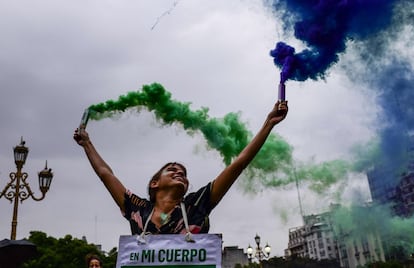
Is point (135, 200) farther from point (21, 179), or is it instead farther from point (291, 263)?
point (291, 263)

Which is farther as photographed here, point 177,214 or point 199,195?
point 199,195

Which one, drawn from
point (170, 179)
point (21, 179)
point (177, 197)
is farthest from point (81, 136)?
point (21, 179)

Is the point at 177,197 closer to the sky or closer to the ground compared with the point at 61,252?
closer to the ground

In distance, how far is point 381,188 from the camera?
13133 mm

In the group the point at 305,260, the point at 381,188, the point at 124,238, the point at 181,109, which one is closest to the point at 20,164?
the point at 181,109

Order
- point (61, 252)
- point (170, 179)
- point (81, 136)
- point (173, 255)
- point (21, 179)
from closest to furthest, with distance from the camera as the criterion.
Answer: point (173, 255) → point (170, 179) → point (81, 136) → point (21, 179) → point (61, 252)

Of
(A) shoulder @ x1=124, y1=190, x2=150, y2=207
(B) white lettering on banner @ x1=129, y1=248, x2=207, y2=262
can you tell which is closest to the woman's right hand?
(A) shoulder @ x1=124, y1=190, x2=150, y2=207

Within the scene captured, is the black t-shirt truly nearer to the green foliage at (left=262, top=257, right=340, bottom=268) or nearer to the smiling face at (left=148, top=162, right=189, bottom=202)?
the smiling face at (left=148, top=162, right=189, bottom=202)

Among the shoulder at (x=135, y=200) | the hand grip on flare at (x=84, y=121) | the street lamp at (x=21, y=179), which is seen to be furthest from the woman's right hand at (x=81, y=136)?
the street lamp at (x=21, y=179)

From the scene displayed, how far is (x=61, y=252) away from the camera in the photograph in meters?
30.3

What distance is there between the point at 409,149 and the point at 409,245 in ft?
9.19

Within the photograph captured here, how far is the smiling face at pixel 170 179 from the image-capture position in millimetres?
4258

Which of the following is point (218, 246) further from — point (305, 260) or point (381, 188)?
point (305, 260)

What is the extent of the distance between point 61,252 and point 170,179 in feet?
93.3
